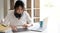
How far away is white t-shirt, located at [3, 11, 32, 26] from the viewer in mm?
931

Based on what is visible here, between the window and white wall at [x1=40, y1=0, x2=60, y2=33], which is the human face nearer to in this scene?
the window

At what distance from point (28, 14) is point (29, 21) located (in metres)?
0.06

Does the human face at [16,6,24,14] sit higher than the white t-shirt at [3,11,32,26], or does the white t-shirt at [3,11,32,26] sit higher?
the human face at [16,6,24,14]

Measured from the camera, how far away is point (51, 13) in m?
0.97

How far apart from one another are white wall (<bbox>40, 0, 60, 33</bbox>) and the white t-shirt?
0.12 m

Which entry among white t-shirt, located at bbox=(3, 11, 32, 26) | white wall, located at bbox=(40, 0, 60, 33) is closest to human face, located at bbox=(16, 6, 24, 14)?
white t-shirt, located at bbox=(3, 11, 32, 26)

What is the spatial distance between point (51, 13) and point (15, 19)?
0.29 metres

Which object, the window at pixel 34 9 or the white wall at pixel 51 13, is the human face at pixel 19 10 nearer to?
the window at pixel 34 9

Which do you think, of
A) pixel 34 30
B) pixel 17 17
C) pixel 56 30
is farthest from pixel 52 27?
pixel 17 17

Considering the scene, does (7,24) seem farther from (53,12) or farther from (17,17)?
(53,12)

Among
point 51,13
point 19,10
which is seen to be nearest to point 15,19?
point 19,10

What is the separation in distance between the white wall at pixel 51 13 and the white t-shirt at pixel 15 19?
0.39 feet

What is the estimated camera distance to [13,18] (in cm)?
94

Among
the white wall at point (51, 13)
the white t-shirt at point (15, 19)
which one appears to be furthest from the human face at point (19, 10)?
the white wall at point (51, 13)
